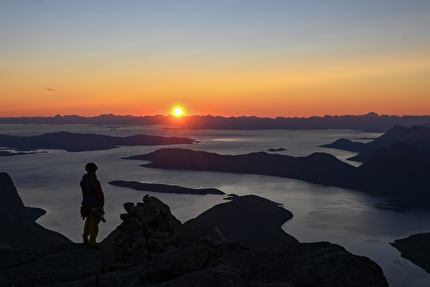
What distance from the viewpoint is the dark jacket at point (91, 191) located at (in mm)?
8961

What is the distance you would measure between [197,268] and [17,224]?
4489 centimetres

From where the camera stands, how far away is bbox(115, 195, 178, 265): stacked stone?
34.1 ft

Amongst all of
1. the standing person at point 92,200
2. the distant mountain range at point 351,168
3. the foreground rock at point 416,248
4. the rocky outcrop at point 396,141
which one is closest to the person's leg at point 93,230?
the standing person at point 92,200

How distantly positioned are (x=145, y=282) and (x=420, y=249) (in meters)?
48.3

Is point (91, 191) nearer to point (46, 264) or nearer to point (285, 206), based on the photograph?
point (46, 264)

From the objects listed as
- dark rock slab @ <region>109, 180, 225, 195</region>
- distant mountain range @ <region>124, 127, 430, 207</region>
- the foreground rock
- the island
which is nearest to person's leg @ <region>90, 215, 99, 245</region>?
the foreground rock

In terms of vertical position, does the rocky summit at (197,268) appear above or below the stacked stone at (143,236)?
above

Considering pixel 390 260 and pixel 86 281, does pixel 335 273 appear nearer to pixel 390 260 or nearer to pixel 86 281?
pixel 86 281

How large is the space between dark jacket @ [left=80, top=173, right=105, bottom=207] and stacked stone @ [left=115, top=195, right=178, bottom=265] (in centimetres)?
200

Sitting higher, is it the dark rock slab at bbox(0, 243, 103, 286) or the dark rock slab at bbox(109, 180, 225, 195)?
the dark rock slab at bbox(0, 243, 103, 286)

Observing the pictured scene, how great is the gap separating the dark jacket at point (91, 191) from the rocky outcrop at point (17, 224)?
119 ft

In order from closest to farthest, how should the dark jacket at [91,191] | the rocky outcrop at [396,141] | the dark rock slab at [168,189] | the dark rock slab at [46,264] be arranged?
the dark rock slab at [46,264] < the dark jacket at [91,191] < the dark rock slab at [168,189] < the rocky outcrop at [396,141]

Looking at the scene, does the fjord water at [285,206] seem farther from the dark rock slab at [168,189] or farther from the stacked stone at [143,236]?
the stacked stone at [143,236]

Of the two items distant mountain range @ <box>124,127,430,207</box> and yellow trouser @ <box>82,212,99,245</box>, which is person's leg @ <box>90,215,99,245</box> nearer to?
yellow trouser @ <box>82,212,99,245</box>
